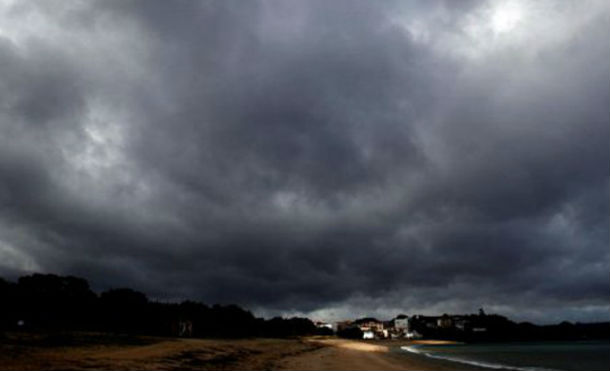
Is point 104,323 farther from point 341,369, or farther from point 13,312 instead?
point 341,369

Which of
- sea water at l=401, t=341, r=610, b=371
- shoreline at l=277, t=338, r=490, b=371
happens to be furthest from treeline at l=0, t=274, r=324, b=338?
sea water at l=401, t=341, r=610, b=371

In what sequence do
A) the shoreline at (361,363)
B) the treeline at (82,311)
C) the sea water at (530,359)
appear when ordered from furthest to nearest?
1. the treeline at (82,311)
2. the sea water at (530,359)
3. the shoreline at (361,363)

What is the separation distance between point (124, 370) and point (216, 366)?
9834 mm

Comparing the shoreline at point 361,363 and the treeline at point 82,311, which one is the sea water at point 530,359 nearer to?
the shoreline at point 361,363

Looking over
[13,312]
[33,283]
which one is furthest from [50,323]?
[33,283]

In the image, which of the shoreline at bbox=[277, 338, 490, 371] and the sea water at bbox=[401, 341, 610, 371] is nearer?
the shoreline at bbox=[277, 338, 490, 371]

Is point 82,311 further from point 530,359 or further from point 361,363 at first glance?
point 530,359

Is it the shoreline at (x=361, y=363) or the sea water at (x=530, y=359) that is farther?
the sea water at (x=530, y=359)

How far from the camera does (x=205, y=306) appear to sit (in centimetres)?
15338

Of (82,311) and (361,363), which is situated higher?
(82,311)

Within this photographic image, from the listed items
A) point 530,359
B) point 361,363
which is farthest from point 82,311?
point 530,359

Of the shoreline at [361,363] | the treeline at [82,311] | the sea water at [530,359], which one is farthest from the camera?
the treeline at [82,311]

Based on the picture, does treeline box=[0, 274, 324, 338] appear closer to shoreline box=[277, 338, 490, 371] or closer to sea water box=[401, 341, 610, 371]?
shoreline box=[277, 338, 490, 371]

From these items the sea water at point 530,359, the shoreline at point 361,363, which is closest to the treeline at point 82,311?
the shoreline at point 361,363
